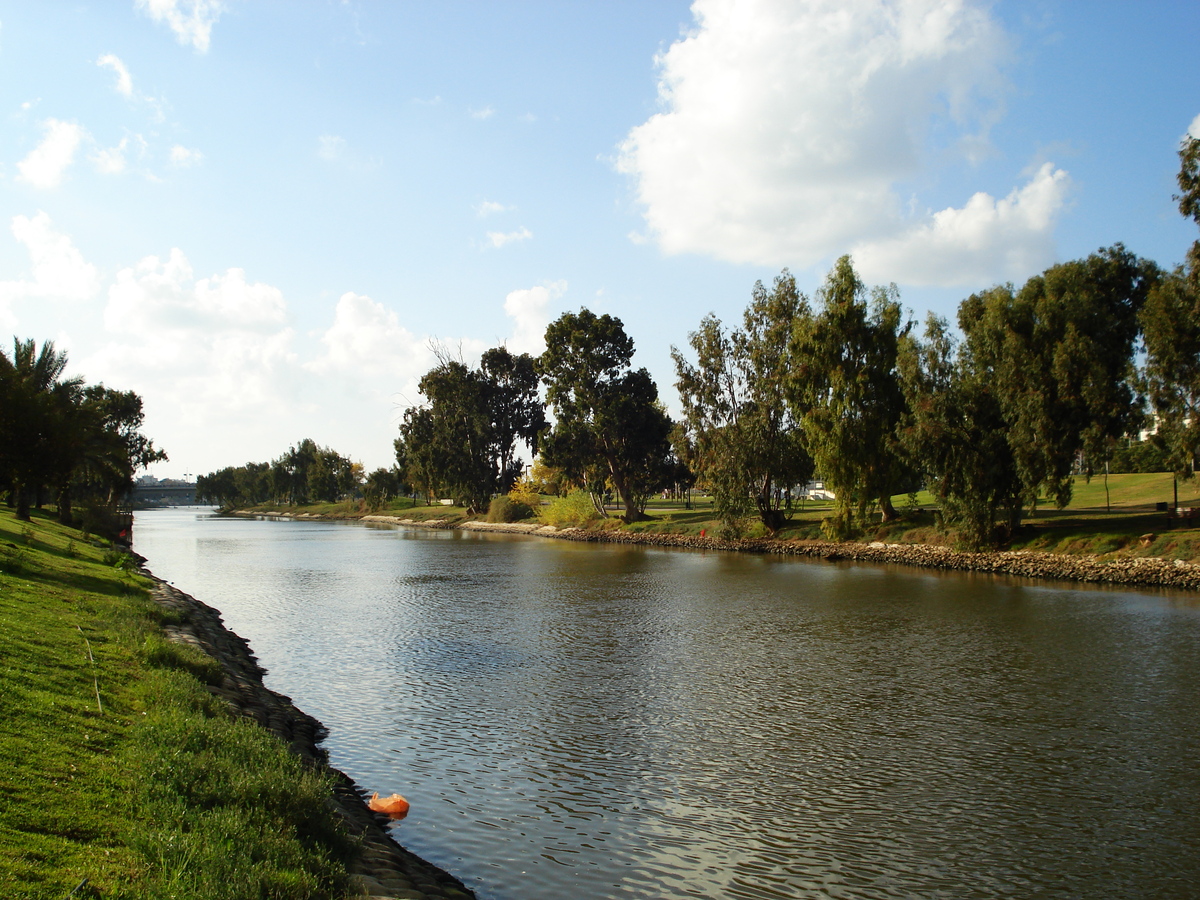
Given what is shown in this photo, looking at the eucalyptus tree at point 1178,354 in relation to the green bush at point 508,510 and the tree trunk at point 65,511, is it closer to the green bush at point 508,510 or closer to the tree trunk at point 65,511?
Result: the tree trunk at point 65,511

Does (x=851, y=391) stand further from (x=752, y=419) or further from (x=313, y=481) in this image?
(x=313, y=481)

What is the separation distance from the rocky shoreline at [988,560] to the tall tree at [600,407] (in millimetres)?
9724

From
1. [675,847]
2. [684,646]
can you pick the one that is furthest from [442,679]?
[675,847]

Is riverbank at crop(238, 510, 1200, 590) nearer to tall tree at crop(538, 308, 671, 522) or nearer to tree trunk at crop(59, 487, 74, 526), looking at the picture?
tall tree at crop(538, 308, 671, 522)

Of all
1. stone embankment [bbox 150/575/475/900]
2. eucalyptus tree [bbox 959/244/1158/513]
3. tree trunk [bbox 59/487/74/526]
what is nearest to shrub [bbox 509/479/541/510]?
tree trunk [bbox 59/487/74/526]

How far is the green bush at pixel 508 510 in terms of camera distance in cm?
10200

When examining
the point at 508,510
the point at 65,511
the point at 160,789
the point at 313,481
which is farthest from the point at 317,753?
the point at 313,481

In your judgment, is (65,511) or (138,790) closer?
(138,790)

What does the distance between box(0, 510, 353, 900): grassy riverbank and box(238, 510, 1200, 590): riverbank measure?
37019 millimetres

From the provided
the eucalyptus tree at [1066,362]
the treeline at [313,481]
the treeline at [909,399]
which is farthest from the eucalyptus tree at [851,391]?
the treeline at [313,481]

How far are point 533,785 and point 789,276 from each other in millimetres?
52778

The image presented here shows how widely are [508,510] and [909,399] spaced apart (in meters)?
63.8

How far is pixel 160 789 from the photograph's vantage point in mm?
8773

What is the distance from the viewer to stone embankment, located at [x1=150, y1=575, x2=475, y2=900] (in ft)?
29.5
